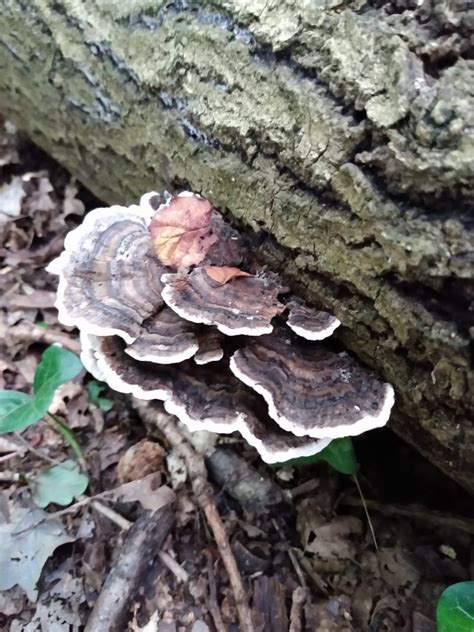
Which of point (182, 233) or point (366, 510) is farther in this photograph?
point (366, 510)

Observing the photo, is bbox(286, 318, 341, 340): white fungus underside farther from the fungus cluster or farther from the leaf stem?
the leaf stem

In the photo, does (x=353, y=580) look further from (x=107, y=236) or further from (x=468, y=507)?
(x=107, y=236)

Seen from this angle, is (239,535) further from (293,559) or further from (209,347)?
(209,347)

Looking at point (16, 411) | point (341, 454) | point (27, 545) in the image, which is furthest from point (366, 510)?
point (16, 411)

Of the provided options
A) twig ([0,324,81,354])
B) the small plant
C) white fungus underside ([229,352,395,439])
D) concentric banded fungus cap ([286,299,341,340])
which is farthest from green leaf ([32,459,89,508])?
concentric banded fungus cap ([286,299,341,340])

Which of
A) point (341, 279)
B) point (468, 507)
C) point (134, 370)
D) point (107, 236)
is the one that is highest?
point (341, 279)

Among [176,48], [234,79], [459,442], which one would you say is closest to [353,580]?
[459,442]

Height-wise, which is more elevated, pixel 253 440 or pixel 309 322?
pixel 309 322
